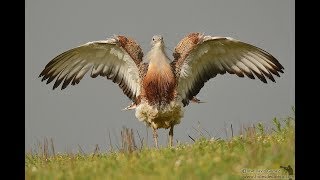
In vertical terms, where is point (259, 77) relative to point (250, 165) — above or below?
above

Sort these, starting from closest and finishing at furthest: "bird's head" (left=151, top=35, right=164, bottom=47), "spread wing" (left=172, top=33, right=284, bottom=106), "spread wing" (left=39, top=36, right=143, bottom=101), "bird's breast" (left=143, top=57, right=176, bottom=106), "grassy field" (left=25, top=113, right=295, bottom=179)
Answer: "grassy field" (left=25, top=113, right=295, bottom=179) → "bird's breast" (left=143, top=57, right=176, bottom=106) → "bird's head" (left=151, top=35, right=164, bottom=47) → "spread wing" (left=172, top=33, right=284, bottom=106) → "spread wing" (left=39, top=36, right=143, bottom=101)

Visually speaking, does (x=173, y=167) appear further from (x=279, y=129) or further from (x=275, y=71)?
(x=275, y=71)

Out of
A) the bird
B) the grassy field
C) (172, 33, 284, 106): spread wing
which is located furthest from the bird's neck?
the grassy field

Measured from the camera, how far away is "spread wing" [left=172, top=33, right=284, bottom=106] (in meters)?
12.2

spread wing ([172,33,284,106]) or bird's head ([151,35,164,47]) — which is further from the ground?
bird's head ([151,35,164,47])

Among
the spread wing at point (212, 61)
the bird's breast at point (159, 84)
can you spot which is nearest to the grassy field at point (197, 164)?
the bird's breast at point (159, 84)

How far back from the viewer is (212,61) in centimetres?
1275

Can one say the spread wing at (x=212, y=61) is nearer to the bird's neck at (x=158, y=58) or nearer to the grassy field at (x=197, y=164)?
the bird's neck at (x=158, y=58)

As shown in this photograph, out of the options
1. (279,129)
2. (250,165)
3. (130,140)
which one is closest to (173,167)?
(250,165)

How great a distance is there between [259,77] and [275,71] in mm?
399

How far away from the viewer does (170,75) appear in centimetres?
1217

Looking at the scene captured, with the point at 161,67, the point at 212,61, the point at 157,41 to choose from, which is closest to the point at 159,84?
the point at 161,67

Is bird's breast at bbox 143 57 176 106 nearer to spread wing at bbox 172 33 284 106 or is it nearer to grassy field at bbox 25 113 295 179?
spread wing at bbox 172 33 284 106

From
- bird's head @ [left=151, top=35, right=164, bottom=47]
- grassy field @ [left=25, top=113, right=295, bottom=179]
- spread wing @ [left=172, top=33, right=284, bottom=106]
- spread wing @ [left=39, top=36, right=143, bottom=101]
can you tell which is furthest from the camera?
spread wing @ [left=39, top=36, right=143, bottom=101]
